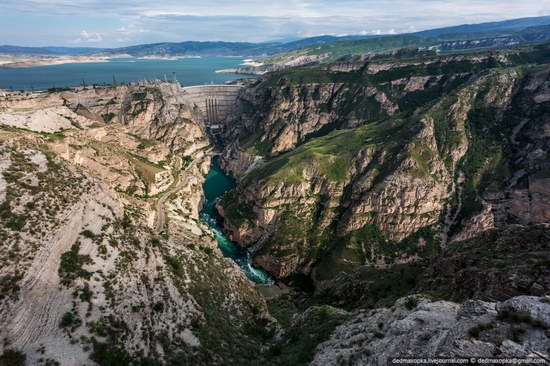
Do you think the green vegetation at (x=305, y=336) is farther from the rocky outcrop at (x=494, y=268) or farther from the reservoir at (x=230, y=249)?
the reservoir at (x=230, y=249)

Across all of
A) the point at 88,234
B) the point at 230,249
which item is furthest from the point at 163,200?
the point at 88,234

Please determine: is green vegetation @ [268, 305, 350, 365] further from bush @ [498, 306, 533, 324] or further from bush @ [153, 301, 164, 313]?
bush @ [498, 306, 533, 324]

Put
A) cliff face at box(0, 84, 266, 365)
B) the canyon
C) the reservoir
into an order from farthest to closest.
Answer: the reservoir → cliff face at box(0, 84, 266, 365) → the canyon

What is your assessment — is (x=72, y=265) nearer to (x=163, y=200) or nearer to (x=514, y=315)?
(x=514, y=315)

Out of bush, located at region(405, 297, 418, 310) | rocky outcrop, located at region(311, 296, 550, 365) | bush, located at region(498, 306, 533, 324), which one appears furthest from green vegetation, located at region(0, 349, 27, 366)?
→ bush, located at region(498, 306, 533, 324)

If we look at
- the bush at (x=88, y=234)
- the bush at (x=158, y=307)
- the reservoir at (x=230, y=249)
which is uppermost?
the bush at (x=88, y=234)

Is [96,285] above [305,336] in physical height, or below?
above

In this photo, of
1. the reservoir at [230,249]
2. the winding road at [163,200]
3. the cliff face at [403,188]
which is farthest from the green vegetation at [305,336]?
the reservoir at [230,249]

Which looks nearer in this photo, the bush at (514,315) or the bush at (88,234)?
the bush at (514,315)
